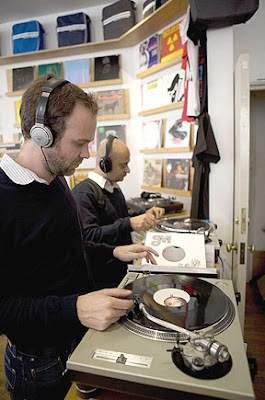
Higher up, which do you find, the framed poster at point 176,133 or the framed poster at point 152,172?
the framed poster at point 176,133

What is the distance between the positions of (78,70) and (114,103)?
21.9 inches

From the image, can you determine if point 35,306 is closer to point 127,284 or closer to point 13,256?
point 13,256

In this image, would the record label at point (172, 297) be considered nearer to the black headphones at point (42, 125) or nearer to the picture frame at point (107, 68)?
the black headphones at point (42, 125)

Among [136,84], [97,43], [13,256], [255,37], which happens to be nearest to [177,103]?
[136,84]

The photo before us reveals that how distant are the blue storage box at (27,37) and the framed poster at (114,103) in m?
0.88

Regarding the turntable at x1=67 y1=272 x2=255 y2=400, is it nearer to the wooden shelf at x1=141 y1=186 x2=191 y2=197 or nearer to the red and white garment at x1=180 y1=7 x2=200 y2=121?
the red and white garment at x1=180 y1=7 x2=200 y2=121

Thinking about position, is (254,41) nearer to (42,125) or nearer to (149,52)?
(149,52)

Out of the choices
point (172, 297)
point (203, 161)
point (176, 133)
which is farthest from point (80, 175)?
point (172, 297)

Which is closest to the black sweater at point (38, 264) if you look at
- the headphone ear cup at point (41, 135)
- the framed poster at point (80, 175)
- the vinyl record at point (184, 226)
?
the headphone ear cup at point (41, 135)

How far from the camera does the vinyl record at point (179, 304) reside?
0.61 m

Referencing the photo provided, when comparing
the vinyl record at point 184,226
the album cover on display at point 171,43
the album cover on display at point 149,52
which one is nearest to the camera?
the vinyl record at point 184,226

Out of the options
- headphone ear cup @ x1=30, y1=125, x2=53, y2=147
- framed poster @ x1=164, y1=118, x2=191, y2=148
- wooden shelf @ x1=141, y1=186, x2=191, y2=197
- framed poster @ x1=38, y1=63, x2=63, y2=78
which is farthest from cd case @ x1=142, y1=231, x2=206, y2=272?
framed poster @ x1=38, y1=63, x2=63, y2=78

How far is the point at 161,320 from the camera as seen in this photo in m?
0.60

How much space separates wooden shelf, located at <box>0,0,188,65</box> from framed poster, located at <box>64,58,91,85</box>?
0.29 feet
